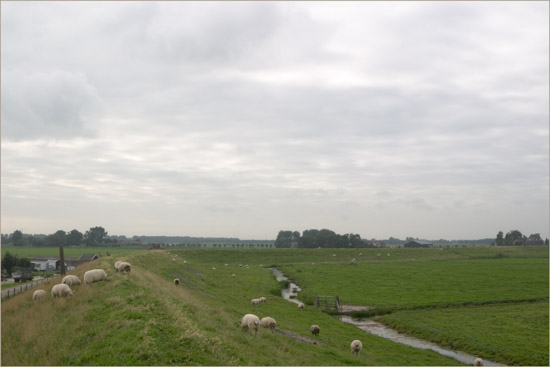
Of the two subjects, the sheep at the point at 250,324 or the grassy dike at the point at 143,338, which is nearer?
the grassy dike at the point at 143,338

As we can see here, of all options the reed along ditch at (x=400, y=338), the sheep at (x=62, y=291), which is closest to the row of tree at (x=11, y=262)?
the sheep at (x=62, y=291)

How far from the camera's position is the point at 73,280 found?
99.3 feet

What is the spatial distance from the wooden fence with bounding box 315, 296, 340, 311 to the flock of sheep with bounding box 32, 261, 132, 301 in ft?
89.7

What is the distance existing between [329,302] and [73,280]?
110ft

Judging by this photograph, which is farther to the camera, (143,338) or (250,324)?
(250,324)

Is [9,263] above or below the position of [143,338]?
below

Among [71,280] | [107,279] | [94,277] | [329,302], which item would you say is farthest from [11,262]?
[107,279]

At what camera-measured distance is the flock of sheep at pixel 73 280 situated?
27453 mm

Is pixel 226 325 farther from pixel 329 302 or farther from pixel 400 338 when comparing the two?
pixel 329 302

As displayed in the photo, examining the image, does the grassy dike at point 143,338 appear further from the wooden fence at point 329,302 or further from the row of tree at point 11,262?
the row of tree at point 11,262

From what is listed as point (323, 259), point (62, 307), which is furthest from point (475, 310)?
point (323, 259)

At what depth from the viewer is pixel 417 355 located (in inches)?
1241

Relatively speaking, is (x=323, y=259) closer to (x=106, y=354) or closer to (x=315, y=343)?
(x=315, y=343)

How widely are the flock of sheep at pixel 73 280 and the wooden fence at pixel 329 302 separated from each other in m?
27.3
